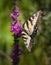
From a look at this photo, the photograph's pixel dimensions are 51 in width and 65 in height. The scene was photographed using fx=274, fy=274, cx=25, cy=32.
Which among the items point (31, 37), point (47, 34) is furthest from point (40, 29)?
→ point (31, 37)

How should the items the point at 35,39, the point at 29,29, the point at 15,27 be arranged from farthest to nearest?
the point at 35,39, the point at 29,29, the point at 15,27

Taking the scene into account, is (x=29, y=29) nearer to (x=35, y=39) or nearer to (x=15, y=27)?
(x=15, y=27)

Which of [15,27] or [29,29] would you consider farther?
[29,29]

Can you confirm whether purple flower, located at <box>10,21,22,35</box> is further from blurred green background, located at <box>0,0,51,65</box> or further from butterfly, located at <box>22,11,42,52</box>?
blurred green background, located at <box>0,0,51,65</box>

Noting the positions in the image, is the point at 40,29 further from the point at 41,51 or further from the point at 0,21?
the point at 0,21

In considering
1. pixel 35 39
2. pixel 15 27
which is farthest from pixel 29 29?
pixel 35 39

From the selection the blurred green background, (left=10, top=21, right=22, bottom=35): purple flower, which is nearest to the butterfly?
(left=10, top=21, right=22, bottom=35): purple flower

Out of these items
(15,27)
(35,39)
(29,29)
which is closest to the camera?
(15,27)

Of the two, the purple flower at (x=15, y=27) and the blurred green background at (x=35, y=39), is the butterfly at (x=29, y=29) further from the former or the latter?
the blurred green background at (x=35, y=39)
